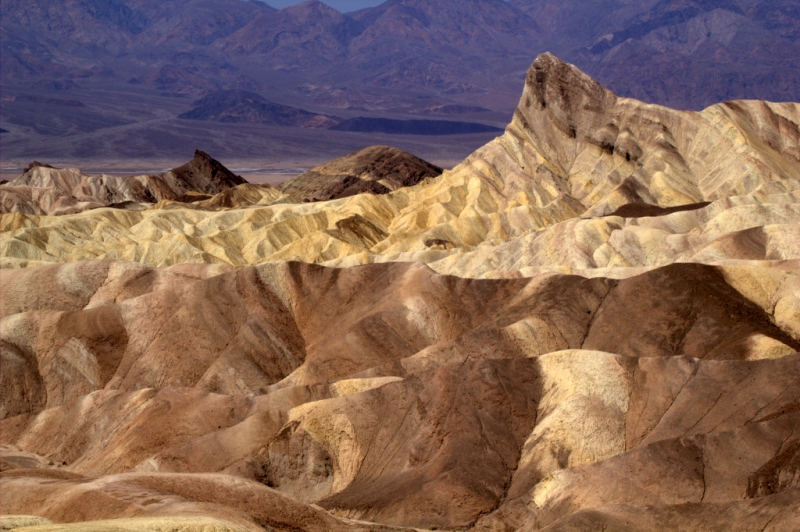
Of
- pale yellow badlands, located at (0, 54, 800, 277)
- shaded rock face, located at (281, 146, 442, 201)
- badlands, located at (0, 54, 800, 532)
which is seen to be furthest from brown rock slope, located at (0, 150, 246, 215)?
badlands, located at (0, 54, 800, 532)

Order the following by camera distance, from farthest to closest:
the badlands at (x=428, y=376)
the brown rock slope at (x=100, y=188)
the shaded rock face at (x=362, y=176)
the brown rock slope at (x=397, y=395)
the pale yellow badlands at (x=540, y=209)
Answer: the shaded rock face at (x=362, y=176) → the brown rock slope at (x=100, y=188) → the pale yellow badlands at (x=540, y=209) → the brown rock slope at (x=397, y=395) → the badlands at (x=428, y=376)

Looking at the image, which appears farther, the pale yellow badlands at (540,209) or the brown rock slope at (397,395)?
the pale yellow badlands at (540,209)

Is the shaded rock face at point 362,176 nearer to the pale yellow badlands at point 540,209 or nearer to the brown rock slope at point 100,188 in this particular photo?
the brown rock slope at point 100,188

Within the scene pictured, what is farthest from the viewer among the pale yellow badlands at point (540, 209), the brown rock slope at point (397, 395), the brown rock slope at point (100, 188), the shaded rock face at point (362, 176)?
the shaded rock face at point (362, 176)

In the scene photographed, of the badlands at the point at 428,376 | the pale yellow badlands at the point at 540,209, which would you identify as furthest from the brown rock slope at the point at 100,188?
the badlands at the point at 428,376

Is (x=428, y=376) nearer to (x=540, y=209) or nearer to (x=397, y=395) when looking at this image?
(x=397, y=395)

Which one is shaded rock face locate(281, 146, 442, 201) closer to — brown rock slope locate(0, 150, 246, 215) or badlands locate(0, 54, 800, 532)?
brown rock slope locate(0, 150, 246, 215)

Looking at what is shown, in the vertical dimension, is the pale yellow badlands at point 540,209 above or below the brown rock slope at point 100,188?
above
